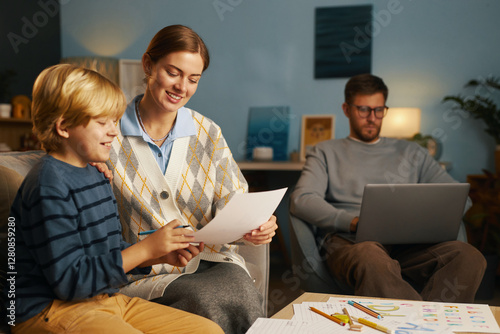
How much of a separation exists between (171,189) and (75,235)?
0.52 meters

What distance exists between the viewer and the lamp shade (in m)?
3.69

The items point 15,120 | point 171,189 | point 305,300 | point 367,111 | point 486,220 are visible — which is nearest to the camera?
point 305,300

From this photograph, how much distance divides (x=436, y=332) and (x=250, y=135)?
3264 mm

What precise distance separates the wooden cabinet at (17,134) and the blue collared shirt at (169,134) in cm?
322

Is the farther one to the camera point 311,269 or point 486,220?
point 486,220

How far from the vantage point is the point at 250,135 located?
14.0ft

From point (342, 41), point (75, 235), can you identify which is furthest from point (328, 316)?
point (342, 41)

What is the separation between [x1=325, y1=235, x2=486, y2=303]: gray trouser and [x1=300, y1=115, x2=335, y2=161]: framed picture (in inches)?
83.4

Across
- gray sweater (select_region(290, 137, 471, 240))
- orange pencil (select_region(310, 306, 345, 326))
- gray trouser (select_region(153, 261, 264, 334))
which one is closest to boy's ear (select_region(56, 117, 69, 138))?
gray trouser (select_region(153, 261, 264, 334))

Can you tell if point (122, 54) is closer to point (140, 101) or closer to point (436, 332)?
point (140, 101)

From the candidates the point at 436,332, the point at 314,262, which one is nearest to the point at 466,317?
the point at 436,332

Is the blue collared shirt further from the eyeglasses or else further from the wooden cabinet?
the wooden cabinet

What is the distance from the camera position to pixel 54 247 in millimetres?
1022

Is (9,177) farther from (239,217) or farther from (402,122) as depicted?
(402,122)
